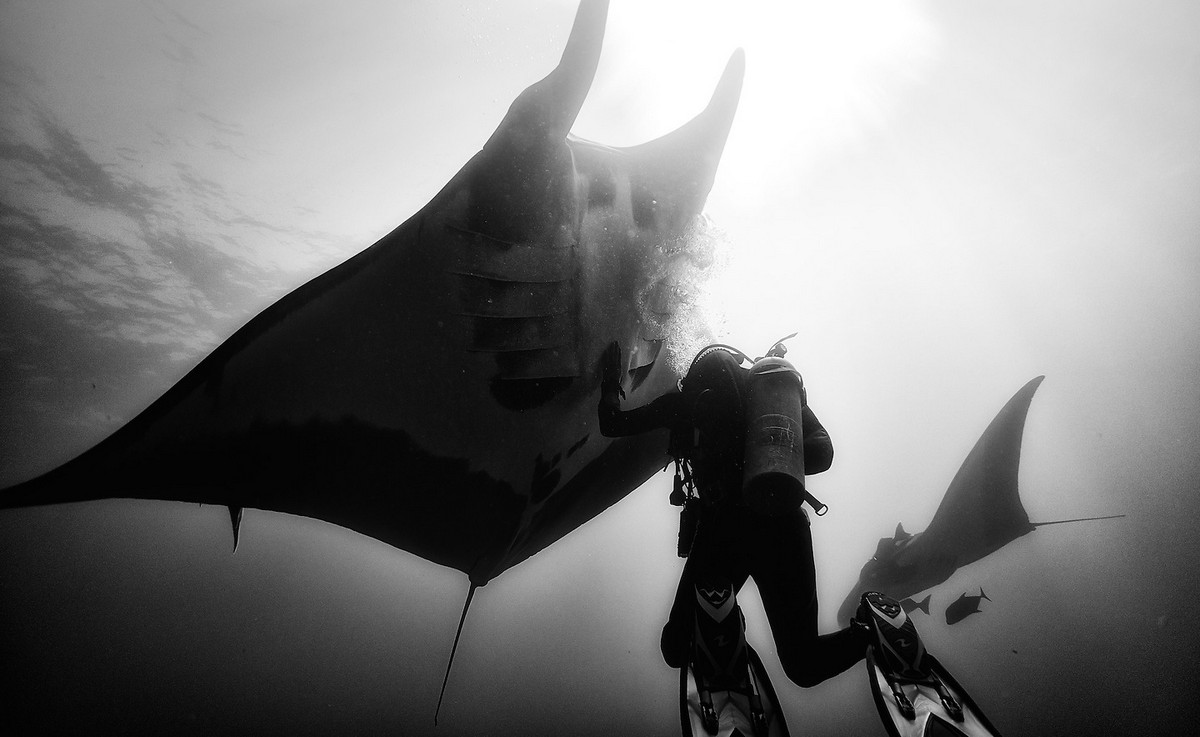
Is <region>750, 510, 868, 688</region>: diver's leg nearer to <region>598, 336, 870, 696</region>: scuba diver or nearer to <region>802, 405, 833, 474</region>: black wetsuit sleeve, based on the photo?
<region>598, 336, 870, 696</region>: scuba diver

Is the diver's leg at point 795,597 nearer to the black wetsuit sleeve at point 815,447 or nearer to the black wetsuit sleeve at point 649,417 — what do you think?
the black wetsuit sleeve at point 815,447

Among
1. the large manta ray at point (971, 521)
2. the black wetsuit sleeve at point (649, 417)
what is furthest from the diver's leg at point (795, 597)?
the large manta ray at point (971, 521)

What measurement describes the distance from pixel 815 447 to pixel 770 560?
590 millimetres

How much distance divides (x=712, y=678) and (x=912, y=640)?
98 cm

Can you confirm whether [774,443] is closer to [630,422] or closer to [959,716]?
[630,422]

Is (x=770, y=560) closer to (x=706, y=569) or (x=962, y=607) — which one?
(x=706, y=569)

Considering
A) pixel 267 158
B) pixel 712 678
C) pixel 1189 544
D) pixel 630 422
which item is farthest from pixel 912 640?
pixel 1189 544

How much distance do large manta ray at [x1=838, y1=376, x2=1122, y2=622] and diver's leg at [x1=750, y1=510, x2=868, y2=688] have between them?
707 centimetres

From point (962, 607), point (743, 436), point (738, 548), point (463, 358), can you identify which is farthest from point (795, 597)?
point (962, 607)

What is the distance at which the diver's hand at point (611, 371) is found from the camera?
2.62m

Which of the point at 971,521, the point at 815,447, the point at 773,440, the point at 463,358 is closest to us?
the point at 773,440

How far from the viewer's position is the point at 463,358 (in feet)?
7.68

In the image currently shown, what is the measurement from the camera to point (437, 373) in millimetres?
2314

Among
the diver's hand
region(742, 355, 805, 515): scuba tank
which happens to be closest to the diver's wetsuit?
region(742, 355, 805, 515): scuba tank
